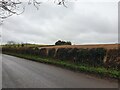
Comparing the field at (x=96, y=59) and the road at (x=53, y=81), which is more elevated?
the field at (x=96, y=59)

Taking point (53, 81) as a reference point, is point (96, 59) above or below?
above

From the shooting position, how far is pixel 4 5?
26.1ft

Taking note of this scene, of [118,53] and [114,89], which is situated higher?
[118,53]

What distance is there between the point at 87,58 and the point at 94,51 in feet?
3.83

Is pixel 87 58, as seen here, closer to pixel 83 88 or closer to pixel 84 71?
pixel 84 71

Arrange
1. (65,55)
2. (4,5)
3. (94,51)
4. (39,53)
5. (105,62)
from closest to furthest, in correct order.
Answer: (4,5), (105,62), (94,51), (65,55), (39,53)

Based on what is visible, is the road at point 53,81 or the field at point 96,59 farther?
the field at point 96,59

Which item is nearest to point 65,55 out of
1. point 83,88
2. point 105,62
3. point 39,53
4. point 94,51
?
point 94,51

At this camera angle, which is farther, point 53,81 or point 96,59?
point 96,59

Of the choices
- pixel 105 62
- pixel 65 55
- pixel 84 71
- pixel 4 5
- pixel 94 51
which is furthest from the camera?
pixel 65 55

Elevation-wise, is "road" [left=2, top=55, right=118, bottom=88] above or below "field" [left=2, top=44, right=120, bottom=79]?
below

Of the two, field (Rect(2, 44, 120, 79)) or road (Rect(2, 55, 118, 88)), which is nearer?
road (Rect(2, 55, 118, 88))

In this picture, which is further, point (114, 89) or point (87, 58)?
point (87, 58)

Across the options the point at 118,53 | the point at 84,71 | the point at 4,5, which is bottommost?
the point at 84,71
